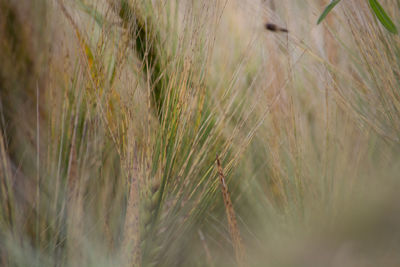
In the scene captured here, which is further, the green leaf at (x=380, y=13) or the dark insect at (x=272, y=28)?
the dark insect at (x=272, y=28)

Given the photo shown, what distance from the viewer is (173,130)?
45 cm

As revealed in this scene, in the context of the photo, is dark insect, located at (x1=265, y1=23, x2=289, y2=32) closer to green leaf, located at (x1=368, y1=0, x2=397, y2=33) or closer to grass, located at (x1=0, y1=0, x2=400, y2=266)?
grass, located at (x1=0, y1=0, x2=400, y2=266)

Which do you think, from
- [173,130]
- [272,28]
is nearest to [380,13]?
[272,28]

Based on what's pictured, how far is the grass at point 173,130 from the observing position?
445 millimetres

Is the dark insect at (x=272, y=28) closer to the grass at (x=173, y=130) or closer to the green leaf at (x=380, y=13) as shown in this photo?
the grass at (x=173, y=130)

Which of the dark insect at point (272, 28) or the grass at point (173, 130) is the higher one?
the dark insect at point (272, 28)

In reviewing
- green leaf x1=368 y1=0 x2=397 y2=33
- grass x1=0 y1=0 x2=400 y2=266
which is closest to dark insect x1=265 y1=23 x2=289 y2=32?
grass x1=0 y1=0 x2=400 y2=266

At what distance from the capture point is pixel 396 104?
51cm

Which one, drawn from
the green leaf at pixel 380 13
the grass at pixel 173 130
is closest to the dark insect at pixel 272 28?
the grass at pixel 173 130

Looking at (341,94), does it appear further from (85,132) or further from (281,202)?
(85,132)

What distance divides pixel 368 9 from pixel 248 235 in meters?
0.33

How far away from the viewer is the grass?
45 centimetres

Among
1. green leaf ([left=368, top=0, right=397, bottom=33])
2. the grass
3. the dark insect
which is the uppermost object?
green leaf ([left=368, top=0, right=397, bottom=33])

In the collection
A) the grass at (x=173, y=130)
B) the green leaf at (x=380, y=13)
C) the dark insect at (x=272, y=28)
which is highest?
the green leaf at (x=380, y=13)
